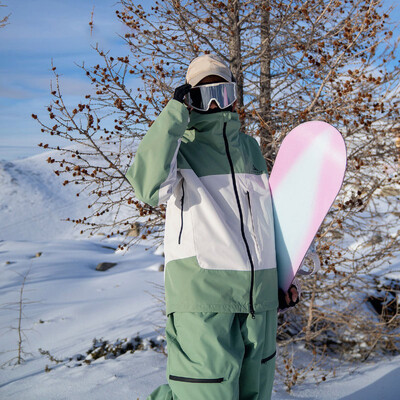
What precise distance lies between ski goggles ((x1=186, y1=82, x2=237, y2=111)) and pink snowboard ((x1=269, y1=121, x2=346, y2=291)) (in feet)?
1.55

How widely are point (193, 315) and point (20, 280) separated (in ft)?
17.4

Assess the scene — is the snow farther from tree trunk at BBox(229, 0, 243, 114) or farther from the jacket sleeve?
tree trunk at BBox(229, 0, 243, 114)

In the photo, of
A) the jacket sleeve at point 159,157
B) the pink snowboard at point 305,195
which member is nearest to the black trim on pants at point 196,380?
the pink snowboard at point 305,195

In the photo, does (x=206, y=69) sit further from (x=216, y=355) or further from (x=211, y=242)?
(x=216, y=355)

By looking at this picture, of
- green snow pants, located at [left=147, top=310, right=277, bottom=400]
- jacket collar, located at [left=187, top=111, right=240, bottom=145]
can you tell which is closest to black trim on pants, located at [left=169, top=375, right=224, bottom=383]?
green snow pants, located at [left=147, top=310, right=277, bottom=400]

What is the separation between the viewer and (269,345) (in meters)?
1.82

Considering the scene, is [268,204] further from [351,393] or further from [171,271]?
[351,393]

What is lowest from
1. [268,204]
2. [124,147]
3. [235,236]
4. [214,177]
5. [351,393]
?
[351,393]

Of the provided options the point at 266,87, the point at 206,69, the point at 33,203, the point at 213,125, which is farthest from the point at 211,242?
the point at 33,203

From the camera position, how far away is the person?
158 cm

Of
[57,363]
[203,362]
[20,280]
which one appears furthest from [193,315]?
[20,280]

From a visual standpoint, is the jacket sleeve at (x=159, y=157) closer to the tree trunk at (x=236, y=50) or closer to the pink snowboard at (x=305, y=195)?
the pink snowboard at (x=305, y=195)

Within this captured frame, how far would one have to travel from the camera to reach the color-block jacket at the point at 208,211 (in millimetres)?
1584

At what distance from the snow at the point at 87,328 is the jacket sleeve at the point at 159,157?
77.2 inches
